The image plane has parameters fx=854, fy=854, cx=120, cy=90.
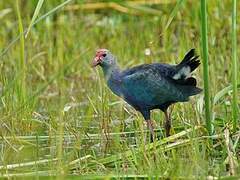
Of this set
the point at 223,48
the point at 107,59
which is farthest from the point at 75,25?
the point at 107,59

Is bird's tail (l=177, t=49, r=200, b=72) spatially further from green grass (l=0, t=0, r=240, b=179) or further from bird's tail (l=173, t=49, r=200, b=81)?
green grass (l=0, t=0, r=240, b=179)

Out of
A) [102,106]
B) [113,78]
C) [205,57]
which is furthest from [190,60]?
[102,106]

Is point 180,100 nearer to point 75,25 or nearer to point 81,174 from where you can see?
point 81,174

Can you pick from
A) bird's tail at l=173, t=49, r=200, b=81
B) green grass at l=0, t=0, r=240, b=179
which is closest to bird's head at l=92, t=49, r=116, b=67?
green grass at l=0, t=0, r=240, b=179

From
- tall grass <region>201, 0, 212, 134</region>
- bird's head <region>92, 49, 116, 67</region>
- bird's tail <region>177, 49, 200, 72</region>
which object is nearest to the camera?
tall grass <region>201, 0, 212, 134</region>

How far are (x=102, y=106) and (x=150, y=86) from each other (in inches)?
15.6

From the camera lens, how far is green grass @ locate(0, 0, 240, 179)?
3982 mm

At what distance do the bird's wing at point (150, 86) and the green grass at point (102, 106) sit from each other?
15 cm

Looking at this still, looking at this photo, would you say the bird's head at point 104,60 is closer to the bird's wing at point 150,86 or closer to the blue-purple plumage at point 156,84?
the blue-purple plumage at point 156,84

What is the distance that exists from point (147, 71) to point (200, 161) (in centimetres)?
115

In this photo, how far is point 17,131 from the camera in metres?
4.93

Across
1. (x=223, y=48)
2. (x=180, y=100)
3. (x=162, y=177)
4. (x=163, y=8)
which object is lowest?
(x=162, y=177)

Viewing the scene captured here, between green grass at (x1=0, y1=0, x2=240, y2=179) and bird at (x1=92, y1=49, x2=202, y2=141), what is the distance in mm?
116

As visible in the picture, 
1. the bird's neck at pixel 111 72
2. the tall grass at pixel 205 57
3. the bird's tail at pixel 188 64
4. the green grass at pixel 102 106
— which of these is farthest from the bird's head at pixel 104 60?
the tall grass at pixel 205 57
